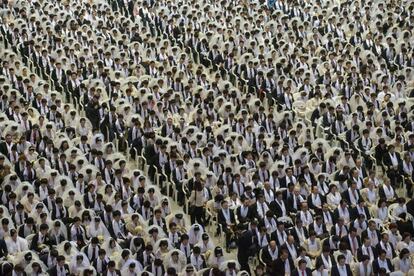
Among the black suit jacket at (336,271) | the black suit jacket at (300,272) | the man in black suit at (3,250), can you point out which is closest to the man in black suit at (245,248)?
the black suit jacket at (300,272)

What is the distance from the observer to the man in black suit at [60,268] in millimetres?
13281

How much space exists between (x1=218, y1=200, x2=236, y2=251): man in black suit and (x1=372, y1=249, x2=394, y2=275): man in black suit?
261cm

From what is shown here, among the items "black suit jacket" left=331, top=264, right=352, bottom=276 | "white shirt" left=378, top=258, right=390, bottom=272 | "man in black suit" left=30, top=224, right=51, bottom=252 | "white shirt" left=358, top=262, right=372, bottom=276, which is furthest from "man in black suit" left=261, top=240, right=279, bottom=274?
"man in black suit" left=30, top=224, right=51, bottom=252

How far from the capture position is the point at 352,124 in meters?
18.4

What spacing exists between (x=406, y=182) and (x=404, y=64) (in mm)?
5979

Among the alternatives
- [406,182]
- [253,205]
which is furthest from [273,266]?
[406,182]

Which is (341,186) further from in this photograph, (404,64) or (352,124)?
(404,64)

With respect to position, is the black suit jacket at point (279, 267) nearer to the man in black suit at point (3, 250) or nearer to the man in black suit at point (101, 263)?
the man in black suit at point (101, 263)

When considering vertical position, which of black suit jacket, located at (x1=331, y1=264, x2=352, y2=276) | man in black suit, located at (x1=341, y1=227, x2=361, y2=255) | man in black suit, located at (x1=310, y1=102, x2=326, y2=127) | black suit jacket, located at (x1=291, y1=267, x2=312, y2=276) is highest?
man in black suit, located at (x1=310, y1=102, x2=326, y2=127)

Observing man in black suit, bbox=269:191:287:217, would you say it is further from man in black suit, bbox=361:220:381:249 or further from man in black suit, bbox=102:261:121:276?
man in black suit, bbox=102:261:121:276

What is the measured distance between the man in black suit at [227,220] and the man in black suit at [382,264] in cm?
261

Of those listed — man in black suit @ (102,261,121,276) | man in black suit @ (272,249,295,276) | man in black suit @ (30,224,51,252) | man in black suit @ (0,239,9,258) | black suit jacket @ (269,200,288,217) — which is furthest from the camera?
black suit jacket @ (269,200,288,217)

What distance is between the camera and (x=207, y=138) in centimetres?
1786

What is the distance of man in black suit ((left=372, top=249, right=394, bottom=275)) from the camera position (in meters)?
13.5
